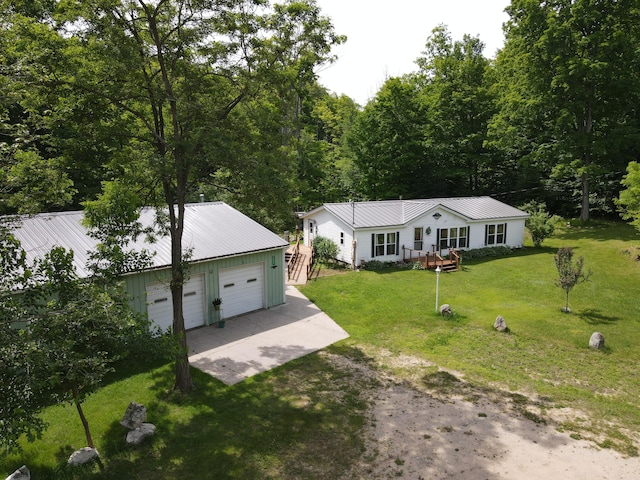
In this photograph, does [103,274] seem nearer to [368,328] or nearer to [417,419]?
[417,419]

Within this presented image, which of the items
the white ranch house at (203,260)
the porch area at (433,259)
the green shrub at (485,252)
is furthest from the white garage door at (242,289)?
the green shrub at (485,252)

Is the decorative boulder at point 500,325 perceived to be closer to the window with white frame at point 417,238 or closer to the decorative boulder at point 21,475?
the window with white frame at point 417,238

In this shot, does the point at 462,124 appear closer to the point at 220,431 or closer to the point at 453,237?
the point at 453,237

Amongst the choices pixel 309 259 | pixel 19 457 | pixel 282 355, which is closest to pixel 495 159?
pixel 309 259

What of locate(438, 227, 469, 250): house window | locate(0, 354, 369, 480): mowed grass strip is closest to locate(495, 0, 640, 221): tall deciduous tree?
locate(438, 227, 469, 250): house window

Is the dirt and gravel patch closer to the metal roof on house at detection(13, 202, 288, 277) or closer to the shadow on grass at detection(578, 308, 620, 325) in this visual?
the metal roof on house at detection(13, 202, 288, 277)

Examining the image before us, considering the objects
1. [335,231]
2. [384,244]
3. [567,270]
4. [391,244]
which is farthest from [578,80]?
[335,231]

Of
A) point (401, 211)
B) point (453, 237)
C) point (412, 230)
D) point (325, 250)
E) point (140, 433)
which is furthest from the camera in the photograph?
point (453, 237)
